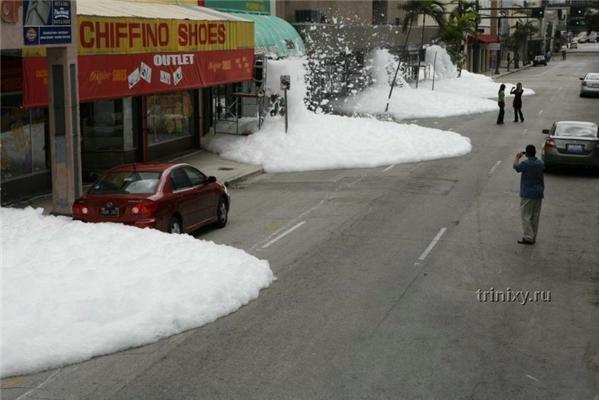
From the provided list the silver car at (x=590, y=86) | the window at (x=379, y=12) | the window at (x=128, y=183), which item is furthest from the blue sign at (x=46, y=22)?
the silver car at (x=590, y=86)

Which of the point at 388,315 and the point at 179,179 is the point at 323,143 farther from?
the point at 388,315

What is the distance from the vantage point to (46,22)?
16297 mm

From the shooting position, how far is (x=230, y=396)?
8.10 m

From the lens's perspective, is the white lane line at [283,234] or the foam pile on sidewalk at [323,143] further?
the foam pile on sidewalk at [323,143]

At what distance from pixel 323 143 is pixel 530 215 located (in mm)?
13808

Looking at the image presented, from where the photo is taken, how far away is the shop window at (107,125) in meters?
23.3

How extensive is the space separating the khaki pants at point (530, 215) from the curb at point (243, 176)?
381 inches

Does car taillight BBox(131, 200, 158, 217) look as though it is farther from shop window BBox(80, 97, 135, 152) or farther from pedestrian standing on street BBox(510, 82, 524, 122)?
pedestrian standing on street BBox(510, 82, 524, 122)

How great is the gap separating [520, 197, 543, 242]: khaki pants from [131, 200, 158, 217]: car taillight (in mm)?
6300

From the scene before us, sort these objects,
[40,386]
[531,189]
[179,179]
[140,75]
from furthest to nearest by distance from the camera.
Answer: [140,75] < [179,179] < [531,189] < [40,386]

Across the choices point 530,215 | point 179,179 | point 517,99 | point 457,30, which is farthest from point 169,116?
point 457,30

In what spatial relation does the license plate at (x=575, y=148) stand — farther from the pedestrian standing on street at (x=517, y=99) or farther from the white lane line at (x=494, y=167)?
the pedestrian standing on street at (x=517, y=99)

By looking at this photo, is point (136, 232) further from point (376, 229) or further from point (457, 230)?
point (457, 230)

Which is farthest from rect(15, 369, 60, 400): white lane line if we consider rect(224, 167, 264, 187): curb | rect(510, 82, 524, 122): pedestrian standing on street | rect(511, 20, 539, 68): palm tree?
rect(511, 20, 539, 68): palm tree
